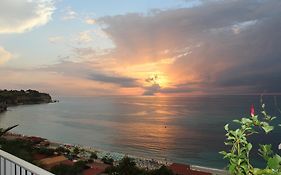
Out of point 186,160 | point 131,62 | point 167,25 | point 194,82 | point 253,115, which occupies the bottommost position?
point 186,160

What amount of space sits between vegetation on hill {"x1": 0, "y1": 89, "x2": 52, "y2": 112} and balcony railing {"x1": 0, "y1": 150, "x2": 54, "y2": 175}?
240 feet

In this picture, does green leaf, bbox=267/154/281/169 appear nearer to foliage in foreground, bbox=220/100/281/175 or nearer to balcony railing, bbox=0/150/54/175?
foliage in foreground, bbox=220/100/281/175

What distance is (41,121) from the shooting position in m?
56.8

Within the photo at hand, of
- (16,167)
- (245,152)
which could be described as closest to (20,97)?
(16,167)

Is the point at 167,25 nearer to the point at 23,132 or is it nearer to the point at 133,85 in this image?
the point at 133,85

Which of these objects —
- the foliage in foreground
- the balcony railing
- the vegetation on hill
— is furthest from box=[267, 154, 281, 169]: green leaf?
the vegetation on hill

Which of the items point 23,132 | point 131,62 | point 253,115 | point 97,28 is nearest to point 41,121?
point 23,132

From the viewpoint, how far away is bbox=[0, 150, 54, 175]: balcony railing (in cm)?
118

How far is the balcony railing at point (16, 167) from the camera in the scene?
1.18 m

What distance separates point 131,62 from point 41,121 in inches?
1122

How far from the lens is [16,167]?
4.64 feet

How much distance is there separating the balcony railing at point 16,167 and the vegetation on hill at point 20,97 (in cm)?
7312

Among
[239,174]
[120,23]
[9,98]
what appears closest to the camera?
[239,174]

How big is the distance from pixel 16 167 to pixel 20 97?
9599 centimetres
